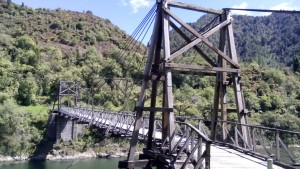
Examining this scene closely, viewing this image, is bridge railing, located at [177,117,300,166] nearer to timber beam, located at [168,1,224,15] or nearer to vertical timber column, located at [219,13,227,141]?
vertical timber column, located at [219,13,227,141]

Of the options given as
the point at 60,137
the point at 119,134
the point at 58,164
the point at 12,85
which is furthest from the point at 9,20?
the point at 119,134

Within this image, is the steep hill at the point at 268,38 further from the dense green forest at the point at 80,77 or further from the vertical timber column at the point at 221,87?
the vertical timber column at the point at 221,87

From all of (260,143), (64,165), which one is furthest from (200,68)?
(64,165)

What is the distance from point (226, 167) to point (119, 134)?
28.3 ft

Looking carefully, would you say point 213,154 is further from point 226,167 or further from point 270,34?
point 270,34

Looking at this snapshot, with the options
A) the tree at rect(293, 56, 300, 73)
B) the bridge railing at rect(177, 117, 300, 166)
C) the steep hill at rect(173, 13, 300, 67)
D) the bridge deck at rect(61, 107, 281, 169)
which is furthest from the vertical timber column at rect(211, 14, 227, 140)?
the steep hill at rect(173, 13, 300, 67)

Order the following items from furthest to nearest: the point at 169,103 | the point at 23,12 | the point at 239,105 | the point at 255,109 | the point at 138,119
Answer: the point at 23,12
the point at 255,109
the point at 239,105
the point at 138,119
the point at 169,103

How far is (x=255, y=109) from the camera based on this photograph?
5131cm

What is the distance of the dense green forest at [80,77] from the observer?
1447 inches

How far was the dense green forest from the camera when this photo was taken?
121ft

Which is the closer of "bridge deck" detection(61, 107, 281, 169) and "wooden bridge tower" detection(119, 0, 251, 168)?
"bridge deck" detection(61, 107, 281, 169)

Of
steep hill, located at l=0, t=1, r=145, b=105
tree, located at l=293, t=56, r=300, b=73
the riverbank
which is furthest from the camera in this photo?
tree, located at l=293, t=56, r=300, b=73

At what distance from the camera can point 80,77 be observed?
57.5m

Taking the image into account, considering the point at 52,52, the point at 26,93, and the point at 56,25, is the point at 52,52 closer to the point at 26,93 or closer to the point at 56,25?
the point at 26,93
